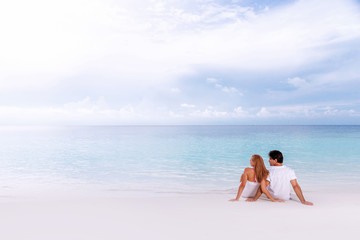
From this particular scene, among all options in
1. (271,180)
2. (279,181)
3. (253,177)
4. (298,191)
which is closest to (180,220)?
(253,177)

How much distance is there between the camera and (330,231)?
15.6ft

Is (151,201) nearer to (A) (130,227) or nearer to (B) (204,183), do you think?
(A) (130,227)

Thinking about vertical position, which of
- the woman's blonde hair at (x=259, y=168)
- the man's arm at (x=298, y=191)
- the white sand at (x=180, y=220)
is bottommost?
the white sand at (x=180, y=220)

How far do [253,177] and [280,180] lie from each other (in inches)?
22.3

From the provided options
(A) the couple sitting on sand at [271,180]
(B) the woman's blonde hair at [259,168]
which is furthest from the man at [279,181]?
(B) the woman's blonde hair at [259,168]

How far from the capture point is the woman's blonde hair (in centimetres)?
633

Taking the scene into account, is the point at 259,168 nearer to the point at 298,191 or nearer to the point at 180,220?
the point at 298,191

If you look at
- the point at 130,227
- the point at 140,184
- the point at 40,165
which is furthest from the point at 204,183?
the point at 40,165

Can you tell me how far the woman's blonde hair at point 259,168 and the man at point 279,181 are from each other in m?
0.11

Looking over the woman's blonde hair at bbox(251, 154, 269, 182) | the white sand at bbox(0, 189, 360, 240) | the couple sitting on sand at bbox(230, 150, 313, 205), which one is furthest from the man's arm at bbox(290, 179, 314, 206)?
the woman's blonde hair at bbox(251, 154, 269, 182)

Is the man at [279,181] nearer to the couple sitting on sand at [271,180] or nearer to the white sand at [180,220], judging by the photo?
the couple sitting on sand at [271,180]

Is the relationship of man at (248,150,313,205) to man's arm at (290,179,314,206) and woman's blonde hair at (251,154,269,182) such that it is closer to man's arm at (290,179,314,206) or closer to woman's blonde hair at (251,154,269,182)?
man's arm at (290,179,314,206)

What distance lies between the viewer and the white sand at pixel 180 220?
15.2ft

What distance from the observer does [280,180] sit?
6383mm
